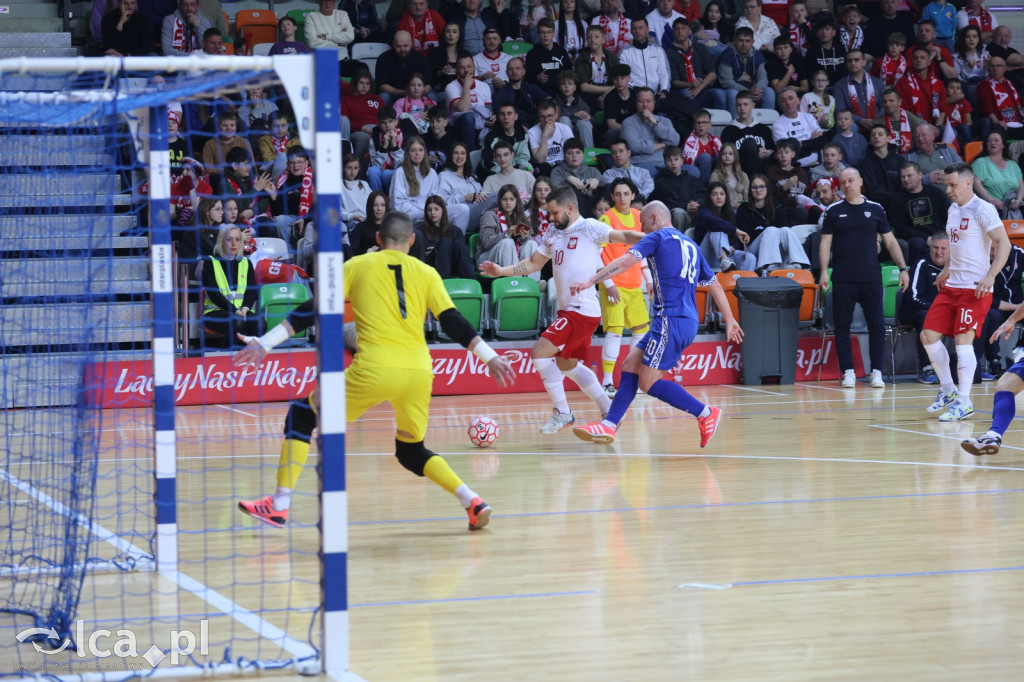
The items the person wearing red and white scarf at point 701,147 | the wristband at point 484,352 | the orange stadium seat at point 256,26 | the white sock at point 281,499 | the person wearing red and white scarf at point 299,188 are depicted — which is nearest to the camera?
the wristband at point 484,352

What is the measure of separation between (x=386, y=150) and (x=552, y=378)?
5.95 meters

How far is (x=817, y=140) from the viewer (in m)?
18.1

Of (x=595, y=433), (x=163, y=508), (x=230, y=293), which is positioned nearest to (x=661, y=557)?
(x=163, y=508)

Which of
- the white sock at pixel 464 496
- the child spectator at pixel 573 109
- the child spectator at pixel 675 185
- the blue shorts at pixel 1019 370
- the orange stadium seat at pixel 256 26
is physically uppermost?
the orange stadium seat at pixel 256 26

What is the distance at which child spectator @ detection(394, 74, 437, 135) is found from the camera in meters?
16.9

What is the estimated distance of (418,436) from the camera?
709cm

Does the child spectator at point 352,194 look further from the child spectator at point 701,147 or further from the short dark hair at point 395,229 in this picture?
the short dark hair at point 395,229

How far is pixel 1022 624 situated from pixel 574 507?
328cm

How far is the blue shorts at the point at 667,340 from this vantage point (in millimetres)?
10008

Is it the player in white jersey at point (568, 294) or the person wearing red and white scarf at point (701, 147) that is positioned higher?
the person wearing red and white scarf at point (701, 147)

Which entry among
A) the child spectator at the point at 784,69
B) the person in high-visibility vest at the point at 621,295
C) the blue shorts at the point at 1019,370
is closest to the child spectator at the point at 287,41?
the person in high-visibility vest at the point at 621,295

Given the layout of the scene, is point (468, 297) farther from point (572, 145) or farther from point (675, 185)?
point (675, 185)

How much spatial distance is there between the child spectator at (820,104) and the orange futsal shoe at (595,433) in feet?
33.0

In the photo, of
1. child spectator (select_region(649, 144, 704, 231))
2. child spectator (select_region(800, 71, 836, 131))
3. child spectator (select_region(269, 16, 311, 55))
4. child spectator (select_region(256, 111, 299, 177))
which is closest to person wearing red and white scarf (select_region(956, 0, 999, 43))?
child spectator (select_region(800, 71, 836, 131))
